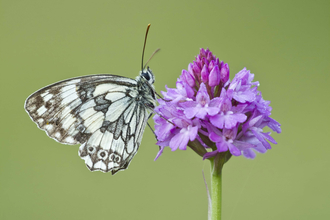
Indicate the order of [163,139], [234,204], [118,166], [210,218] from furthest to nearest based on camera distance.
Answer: [234,204] → [118,166] → [163,139] → [210,218]

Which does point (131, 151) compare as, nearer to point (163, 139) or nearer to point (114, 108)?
point (114, 108)

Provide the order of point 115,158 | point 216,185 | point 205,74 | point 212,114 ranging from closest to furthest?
point 212,114 < point 216,185 < point 205,74 < point 115,158

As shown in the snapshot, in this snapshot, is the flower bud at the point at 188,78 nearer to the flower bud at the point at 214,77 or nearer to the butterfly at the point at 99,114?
the flower bud at the point at 214,77

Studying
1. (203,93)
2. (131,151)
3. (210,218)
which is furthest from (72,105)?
(210,218)

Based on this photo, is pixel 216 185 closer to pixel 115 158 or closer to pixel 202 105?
pixel 202 105

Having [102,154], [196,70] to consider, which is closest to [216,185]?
[196,70]

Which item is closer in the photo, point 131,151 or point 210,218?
point 210,218

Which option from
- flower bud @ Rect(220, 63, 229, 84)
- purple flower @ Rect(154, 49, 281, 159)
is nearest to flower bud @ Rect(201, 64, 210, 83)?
purple flower @ Rect(154, 49, 281, 159)
